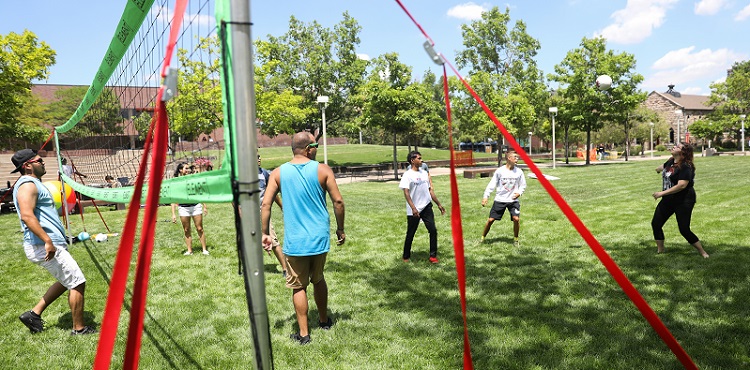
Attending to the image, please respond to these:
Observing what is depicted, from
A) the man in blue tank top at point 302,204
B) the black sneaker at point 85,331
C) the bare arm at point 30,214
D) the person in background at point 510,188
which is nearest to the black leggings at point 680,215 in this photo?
the person in background at point 510,188

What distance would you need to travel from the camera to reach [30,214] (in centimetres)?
470

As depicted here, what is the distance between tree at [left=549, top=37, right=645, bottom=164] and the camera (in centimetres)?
A: 3522

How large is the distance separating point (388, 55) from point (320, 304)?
954 inches

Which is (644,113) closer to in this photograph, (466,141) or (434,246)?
(466,141)

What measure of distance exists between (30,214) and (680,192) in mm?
8315

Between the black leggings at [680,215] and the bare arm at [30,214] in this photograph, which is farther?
the black leggings at [680,215]

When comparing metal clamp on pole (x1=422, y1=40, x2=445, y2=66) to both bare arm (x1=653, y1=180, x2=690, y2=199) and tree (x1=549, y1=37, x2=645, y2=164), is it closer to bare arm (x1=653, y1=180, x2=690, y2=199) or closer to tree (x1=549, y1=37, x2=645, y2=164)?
bare arm (x1=653, y1=180, x2=690, y2=199)

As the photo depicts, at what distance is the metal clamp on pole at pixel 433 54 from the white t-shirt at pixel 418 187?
472 centimetres

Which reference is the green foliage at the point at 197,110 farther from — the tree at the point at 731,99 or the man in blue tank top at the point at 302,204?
the tree at the point at 731,99

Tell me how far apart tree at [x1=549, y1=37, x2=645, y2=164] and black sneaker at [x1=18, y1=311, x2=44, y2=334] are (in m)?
36.2

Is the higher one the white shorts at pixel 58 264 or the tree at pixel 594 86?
the tree at pixel 594 86

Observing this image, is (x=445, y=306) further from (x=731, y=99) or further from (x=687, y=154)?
(x=731, y=99)

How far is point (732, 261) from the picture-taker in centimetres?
697

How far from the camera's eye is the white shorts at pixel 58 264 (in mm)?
4895
